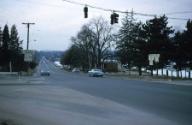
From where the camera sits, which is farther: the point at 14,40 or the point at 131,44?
the point at 14,40

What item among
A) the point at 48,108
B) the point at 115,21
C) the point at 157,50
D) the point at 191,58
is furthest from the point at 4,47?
the point at 48,108

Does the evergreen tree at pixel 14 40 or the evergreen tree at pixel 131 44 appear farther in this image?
the evergreen tree at pixel 14 40

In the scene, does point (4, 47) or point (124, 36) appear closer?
point (124, 36)

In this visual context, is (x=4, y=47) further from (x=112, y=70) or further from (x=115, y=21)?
(x=115, y=21)

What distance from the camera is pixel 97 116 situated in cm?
1384

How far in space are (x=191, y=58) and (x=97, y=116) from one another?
5341cm

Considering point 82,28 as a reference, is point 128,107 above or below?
below

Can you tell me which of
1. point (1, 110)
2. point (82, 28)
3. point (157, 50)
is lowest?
point (1, 110)

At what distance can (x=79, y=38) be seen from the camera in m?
117

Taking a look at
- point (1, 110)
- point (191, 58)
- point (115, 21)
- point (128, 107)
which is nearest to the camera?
point (1, 110)

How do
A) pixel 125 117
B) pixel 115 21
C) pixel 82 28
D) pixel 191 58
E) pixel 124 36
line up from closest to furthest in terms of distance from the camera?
1. pixel 125 117
2. pixel 115 21
3. pixel 191 58
4. pixel 124 36
5. pixel 82 28

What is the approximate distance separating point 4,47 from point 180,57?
52380 mm

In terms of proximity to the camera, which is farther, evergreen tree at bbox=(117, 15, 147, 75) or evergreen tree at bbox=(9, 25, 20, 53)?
evergreen tree at bbox=(9, 25, 20, 53)

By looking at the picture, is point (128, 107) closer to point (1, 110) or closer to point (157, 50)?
point (1, 110)
